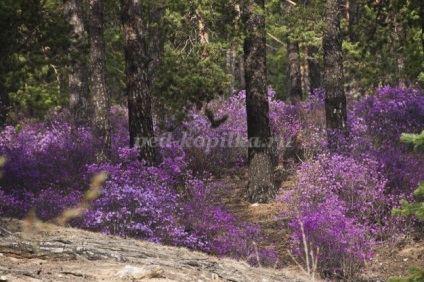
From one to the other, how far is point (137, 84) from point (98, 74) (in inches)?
116

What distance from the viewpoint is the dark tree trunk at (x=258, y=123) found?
12445 mm

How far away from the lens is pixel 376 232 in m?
9.66

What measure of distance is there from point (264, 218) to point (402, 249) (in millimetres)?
2873

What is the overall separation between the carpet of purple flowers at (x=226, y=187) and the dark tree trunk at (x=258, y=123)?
93 cm

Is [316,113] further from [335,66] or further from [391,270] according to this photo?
[391,270]

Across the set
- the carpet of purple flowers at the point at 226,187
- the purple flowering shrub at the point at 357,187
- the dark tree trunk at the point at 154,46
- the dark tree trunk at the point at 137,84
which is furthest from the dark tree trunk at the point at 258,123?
the dark tree trunk at the point at 154,46

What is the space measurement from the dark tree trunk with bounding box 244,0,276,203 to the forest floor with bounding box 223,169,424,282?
0.43 m

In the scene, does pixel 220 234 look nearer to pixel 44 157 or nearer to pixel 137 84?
pixel 137 84

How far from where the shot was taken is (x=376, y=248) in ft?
32.0

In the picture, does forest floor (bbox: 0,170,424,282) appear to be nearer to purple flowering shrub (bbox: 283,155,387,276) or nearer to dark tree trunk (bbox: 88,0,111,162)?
purple flowering shrub (bbox: 283,155,387,276)

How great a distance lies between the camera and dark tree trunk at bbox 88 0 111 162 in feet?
46.9

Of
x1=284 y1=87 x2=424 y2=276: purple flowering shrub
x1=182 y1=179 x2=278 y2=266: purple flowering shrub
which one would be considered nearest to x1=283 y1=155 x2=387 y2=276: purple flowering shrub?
x1=284 y1=87 x2=424 y2=276: purple flowering shrub

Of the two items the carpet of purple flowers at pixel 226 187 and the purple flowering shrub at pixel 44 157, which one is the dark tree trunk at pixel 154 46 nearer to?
the carpet of purple flowers at pixel 226 187

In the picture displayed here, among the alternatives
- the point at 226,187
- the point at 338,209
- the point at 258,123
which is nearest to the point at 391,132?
the point at 258,123
